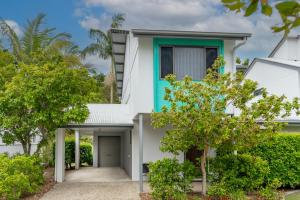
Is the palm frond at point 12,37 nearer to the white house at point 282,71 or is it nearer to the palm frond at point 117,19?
the palm frond at point 117,19

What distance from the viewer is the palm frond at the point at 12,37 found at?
90.0 feet

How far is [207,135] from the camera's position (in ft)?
46.0

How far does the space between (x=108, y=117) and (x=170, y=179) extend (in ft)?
30.5

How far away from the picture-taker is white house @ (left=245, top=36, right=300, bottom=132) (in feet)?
81.4

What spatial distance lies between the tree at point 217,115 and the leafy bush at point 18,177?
541 cm

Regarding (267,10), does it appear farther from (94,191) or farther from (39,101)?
(39,101)

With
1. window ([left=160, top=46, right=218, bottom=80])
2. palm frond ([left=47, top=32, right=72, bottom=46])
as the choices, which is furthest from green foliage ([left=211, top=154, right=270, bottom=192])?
palm frond ([left=47, top=32, right=72, bottom=46])

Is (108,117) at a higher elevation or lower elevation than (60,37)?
lower

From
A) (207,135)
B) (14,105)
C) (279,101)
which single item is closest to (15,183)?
(14,105)

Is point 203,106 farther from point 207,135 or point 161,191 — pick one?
point 161,191

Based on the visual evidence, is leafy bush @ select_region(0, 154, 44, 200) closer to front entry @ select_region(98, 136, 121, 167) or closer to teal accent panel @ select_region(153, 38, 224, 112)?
teal accent panel @ select_region(153, 38, 224, 112)

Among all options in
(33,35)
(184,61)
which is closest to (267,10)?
(184,61)

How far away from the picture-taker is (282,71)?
86.6ft

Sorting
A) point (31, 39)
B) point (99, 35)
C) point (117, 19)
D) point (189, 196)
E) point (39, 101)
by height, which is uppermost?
point (117, 19)
